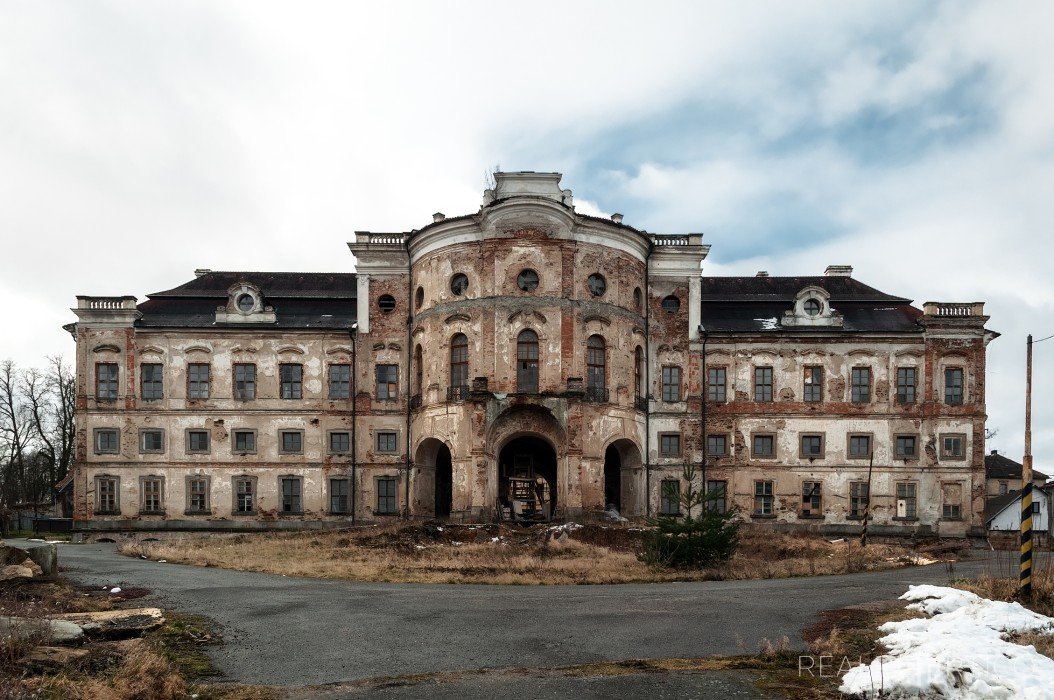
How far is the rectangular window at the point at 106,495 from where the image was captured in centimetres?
3644

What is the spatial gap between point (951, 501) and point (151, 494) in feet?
115

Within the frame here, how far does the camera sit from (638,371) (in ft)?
119

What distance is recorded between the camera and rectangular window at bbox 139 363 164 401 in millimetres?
37188

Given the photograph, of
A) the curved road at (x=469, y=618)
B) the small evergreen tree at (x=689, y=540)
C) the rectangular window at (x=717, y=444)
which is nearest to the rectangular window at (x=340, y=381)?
the rectangular window at (x=717, y=444)

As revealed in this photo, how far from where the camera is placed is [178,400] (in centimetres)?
3712

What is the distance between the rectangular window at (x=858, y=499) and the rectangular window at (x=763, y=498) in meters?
3.44

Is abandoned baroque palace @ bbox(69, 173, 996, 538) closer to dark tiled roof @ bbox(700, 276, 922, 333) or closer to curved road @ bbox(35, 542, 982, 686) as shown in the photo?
dark tiled roof @ bbox(700, 276, 922, 333)

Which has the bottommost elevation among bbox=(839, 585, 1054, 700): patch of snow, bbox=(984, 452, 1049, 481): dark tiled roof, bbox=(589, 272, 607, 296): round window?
bbox=(984, 452, 1049, 481): dark tiled roof

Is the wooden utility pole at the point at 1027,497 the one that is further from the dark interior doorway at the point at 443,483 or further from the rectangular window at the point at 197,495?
the rectangular window at the point at 197,495

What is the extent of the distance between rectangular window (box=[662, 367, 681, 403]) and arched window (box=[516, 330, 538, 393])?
7.34m

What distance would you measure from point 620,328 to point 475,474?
842cm

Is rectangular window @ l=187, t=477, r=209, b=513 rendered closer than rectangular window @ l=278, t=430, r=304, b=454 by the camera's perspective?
Yes

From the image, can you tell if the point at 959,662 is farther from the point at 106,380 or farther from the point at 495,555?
the point at 106,380

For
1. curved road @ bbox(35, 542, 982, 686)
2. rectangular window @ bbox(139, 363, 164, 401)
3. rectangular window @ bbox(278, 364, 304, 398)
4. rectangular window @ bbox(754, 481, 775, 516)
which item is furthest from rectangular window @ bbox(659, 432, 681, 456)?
rectangular window @ bbox(139, 363, 164, 401)
